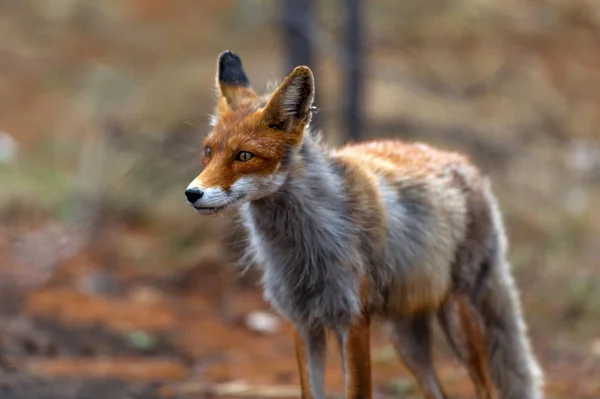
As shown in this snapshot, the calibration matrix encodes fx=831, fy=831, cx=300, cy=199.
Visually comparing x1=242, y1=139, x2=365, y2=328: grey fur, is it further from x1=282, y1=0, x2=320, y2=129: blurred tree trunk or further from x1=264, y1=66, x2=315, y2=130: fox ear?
x1=282, y1=0, x2=320, y2=129: blurred tree trunk

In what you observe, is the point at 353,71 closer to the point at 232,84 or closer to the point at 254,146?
the point at 232,84

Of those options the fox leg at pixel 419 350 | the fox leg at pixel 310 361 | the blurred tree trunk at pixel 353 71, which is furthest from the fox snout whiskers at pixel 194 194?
the blurred tree trunk at pixel 353 71

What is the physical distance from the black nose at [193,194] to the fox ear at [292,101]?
0.65 meters

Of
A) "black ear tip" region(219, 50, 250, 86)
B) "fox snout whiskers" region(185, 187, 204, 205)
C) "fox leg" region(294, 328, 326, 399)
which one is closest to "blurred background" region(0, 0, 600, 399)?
"black ear tip" region(219, 50, 250, 86)

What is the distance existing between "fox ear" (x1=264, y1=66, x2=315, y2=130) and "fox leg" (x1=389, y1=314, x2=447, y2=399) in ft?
6.55

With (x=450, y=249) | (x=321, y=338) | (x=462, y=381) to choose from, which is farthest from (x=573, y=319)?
(x=321, y=338)

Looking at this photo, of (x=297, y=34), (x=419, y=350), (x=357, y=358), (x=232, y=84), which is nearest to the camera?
(x=357, y=358)

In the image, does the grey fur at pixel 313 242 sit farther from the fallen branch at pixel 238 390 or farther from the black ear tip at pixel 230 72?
the fallen branch at pixel 238 390

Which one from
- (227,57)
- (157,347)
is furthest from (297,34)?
(227,57)

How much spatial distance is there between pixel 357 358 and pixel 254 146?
1415 mm

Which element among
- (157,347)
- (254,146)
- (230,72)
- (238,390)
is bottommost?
(238,390)

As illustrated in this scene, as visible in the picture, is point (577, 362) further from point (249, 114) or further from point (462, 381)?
point (249, 114)

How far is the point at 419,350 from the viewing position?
6.04 meters

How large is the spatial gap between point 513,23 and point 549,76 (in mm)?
1946
